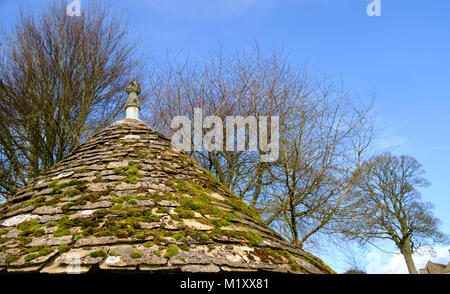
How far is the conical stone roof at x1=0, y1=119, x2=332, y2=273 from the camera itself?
2316 mm

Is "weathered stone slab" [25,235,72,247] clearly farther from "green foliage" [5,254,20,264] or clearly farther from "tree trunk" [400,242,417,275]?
"tree trunk" [400,242,417,275]

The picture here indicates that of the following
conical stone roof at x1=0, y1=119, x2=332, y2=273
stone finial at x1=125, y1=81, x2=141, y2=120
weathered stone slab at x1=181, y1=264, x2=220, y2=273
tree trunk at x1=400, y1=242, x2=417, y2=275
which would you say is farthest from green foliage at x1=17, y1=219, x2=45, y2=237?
tree trunk at x1=400, y1=242, x2=417, y2=275

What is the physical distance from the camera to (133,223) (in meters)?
2.66

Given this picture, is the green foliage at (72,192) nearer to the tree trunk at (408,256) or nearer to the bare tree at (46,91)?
the bare tree at (46,91)

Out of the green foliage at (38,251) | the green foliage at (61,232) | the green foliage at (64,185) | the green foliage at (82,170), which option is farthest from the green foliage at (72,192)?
the green foliage at (38,251)

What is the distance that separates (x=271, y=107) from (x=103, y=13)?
7035 mm

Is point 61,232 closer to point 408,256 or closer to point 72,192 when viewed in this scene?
point 72,192

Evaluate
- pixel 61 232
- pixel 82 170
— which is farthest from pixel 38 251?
pixel 82 170

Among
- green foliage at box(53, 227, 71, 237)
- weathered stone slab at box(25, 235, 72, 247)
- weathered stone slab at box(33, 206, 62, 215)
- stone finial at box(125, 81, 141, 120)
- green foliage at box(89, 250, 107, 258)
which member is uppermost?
stone finial at box(125, 81, 141, 120)
